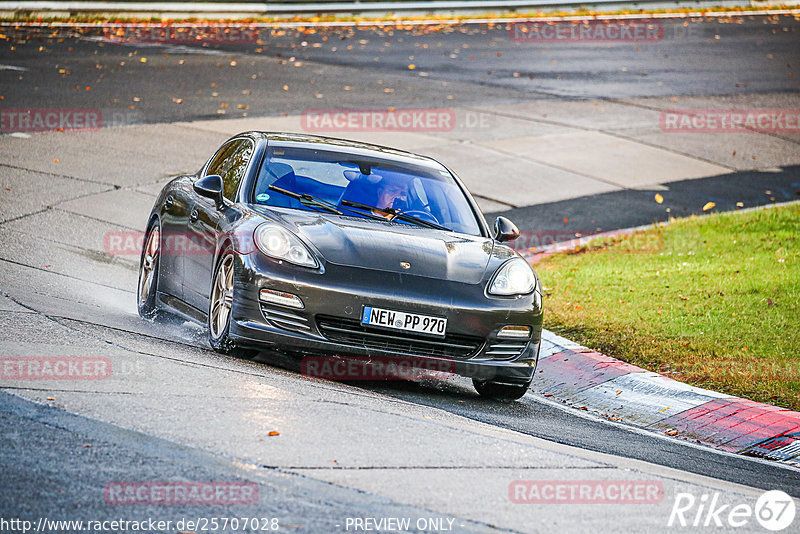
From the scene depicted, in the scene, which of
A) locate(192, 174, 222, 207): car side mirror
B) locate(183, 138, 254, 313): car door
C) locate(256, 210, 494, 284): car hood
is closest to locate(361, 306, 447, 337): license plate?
locate(256, 210, 494, 284): car hood

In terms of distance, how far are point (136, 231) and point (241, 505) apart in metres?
8.16

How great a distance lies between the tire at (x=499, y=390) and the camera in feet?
25.4

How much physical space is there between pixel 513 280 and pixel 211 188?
213 cm

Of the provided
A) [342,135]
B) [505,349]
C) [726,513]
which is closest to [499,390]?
[505,349]

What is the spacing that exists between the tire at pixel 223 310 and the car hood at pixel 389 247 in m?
0.46

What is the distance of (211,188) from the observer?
804cm

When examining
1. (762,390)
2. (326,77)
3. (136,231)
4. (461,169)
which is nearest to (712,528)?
(762,390)

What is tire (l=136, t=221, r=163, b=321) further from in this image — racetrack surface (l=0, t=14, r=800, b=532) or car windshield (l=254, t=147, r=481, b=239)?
car windshield (l=254, t=147, r=481, b=239)

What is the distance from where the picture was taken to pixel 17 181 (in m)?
13.3

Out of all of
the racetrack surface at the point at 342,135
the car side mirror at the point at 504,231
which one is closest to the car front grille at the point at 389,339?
the racetrack surface at the point at 342,135

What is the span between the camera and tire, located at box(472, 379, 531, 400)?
7746 millimetres

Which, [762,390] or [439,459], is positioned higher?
[439,459]

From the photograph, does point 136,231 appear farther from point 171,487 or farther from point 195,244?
point 171,487

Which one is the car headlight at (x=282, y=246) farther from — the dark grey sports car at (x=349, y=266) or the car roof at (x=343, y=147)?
the car roof at (x=343, y=147)
